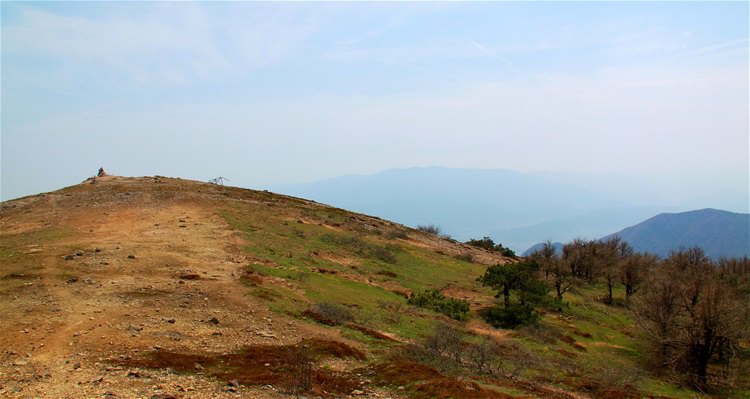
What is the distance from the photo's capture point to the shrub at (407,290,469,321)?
86.4ft

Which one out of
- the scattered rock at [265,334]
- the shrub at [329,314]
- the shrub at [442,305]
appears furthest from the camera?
the shrub at [442,305]

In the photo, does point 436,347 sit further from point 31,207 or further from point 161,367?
point 31,207

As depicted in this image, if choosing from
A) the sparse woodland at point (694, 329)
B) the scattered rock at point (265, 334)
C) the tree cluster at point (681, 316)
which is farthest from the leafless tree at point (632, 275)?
the scattered rock at point (265, 334)

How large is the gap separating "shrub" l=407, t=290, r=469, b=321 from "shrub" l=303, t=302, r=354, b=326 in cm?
748

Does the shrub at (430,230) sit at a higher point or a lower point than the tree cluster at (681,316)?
higher

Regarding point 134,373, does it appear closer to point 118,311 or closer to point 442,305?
point 118,311

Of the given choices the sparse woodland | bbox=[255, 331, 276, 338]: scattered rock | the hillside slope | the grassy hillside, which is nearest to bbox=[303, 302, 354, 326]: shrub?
the grassy hillside

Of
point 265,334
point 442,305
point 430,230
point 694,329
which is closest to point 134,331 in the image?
point 265,334

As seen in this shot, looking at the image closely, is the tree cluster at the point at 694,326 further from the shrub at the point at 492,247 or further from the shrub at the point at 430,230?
the shrub at the point at 430,230

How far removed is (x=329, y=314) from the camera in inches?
749

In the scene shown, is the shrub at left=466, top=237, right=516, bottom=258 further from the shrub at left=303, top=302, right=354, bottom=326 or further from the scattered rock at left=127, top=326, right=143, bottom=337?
the scattered rock at left=127, top=326, right=143, bottom=337

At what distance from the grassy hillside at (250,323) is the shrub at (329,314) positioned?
0.33ft

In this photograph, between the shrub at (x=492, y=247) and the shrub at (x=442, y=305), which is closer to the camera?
the shrub at (x=442, y=305)

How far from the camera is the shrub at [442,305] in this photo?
26344 mm
